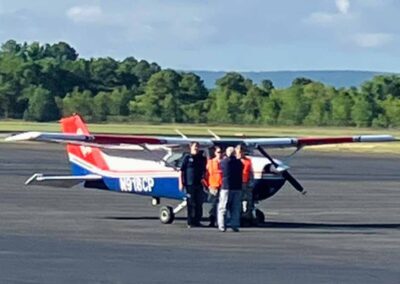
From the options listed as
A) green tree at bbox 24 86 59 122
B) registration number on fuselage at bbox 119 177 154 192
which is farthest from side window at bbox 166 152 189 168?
green tree at bbox 24 86 59 122

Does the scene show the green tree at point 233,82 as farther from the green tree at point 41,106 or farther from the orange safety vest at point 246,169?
the orange safety vest at point 246,169

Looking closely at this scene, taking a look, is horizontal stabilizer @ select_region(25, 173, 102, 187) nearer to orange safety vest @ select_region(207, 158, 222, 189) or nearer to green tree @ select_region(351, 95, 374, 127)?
orange safety vest @ select_region(207, 158, 222, 189)

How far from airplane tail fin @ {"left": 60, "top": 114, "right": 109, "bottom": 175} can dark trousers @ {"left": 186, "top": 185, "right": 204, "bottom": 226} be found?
106 inches

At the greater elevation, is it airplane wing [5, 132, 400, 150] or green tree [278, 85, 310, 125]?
airplane wing [5, 132, 400, 150]

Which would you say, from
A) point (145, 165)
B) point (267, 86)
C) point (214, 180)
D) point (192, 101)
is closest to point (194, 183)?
point (214, 180)

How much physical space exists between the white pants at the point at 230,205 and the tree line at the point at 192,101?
10092cm

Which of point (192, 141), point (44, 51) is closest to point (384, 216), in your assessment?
point (192, 141)

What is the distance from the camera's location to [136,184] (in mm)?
27062

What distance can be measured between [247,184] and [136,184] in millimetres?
2414

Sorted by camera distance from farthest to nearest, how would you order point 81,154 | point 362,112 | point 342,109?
point 342,109
point 362,112
point 81,154

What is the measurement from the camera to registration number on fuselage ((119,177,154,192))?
2688cm

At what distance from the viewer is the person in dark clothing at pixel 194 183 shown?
25.4 meters

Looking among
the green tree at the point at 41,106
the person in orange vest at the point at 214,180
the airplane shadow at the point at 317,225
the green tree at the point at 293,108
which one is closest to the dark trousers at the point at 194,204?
the person in orange vest at the point at 214,180

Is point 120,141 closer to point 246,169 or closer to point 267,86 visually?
point 246,169
